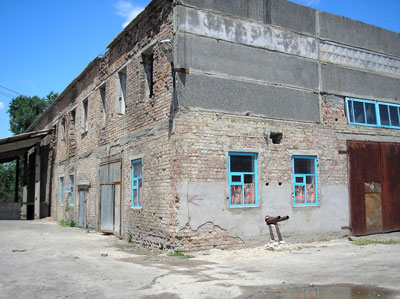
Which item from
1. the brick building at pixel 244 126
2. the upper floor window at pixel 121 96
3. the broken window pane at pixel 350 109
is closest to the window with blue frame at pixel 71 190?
the brick building at pixel 244 126

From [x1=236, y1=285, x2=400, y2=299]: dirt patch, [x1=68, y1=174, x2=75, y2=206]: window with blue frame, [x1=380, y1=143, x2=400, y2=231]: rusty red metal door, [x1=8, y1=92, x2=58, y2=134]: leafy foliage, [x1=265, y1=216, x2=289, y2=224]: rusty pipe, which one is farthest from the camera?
[x1=8, y1=92, x2=58, y2=134]: leafy foliage

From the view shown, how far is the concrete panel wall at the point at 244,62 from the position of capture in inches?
400

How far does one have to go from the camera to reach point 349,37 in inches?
523

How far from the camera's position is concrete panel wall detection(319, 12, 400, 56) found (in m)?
12.8

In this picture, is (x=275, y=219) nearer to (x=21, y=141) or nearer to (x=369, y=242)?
(x=369, y=242)

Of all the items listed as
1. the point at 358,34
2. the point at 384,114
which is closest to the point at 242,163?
the point at 384,114

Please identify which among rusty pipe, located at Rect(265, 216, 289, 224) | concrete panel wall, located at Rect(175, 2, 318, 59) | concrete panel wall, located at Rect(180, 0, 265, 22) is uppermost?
concrete panel wall, located at Rect(180, 0, 265, 22)

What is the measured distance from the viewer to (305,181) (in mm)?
11695

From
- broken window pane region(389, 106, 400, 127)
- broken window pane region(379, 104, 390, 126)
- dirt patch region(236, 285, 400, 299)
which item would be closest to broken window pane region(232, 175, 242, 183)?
dirt patch region(236, 285, 400, 299)

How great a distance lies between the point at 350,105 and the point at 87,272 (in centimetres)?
970

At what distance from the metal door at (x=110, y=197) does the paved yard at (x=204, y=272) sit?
7.26 ft

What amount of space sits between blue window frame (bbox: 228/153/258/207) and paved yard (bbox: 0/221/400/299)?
129 cm

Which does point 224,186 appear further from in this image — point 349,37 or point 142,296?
point 349,37

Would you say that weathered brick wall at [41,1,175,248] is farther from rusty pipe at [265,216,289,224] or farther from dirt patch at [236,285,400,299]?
dirt patch at [236,285,400,299]
